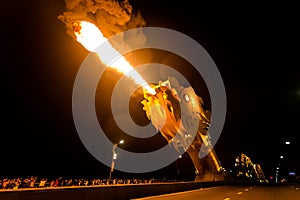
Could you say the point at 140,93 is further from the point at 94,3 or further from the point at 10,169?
the point at 10,169

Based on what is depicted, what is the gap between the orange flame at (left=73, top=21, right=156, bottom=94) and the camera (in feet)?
67.9

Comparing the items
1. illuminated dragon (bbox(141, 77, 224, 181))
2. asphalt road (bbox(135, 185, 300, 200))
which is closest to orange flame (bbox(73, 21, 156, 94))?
asphalt road (bbox(135, 185, 300, 200))

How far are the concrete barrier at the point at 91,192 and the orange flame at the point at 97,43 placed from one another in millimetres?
9324

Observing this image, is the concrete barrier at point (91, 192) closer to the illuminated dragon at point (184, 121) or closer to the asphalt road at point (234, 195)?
the asphalt road at point (234, 195)

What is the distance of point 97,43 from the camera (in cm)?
2180

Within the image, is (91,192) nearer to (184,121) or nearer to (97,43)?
(97,43)

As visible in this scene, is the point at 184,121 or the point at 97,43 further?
the point at 184,121

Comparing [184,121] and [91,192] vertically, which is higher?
[184,121]

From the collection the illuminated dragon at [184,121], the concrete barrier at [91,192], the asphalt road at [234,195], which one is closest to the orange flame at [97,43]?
the concrete barrier at [91,192]

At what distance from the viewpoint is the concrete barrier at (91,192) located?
29.2 ft

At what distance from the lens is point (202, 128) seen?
45.7 meters

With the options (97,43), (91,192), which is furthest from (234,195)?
(97,43)

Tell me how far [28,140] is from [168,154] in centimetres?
5089

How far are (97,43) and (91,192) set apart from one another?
11706 mm
